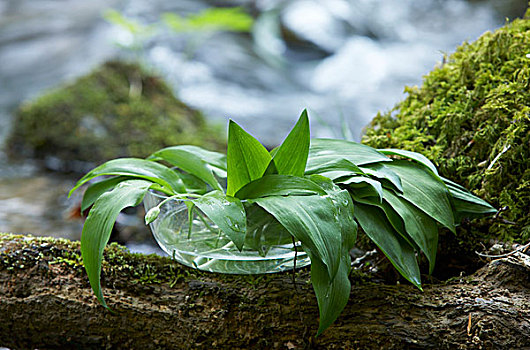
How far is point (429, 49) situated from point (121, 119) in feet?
14.8

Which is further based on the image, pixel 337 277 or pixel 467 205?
pixel 467 205

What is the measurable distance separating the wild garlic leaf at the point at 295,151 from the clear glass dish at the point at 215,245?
5.8 inches

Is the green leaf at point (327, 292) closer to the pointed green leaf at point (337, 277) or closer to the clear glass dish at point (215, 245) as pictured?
the pointed green leaf at point (337, 277)

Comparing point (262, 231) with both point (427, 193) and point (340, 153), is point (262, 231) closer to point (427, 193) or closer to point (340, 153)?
point (340, 153)

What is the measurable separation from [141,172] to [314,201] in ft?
1.58

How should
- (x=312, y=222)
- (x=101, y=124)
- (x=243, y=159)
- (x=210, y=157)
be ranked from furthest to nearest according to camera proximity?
(x=101, y=124) → (x=210, y=157) → (x=243, y=159) → (x=312, y=222)

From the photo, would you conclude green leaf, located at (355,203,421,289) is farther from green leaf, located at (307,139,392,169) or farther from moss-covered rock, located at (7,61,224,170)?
moss-covered rock, located at (7,61,224,170)

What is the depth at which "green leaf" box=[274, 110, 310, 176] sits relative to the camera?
1030 mm

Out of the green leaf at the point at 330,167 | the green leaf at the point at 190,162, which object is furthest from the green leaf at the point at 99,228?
the green leaf at the point at 330,167

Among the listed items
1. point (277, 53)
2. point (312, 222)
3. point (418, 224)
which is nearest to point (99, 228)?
point (312, 222)

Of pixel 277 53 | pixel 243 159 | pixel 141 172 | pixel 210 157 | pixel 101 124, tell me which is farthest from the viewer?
pixel 277 53

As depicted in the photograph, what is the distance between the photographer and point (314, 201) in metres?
0.96

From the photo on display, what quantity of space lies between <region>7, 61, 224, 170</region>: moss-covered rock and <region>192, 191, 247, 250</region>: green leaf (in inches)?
100

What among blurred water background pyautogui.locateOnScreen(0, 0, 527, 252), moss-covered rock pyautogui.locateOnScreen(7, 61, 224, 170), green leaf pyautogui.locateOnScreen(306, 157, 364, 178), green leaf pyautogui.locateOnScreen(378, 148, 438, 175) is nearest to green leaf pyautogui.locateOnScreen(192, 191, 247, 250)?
green leaf pyautogui.locateOnScreen(306, 157, 364, 178)
